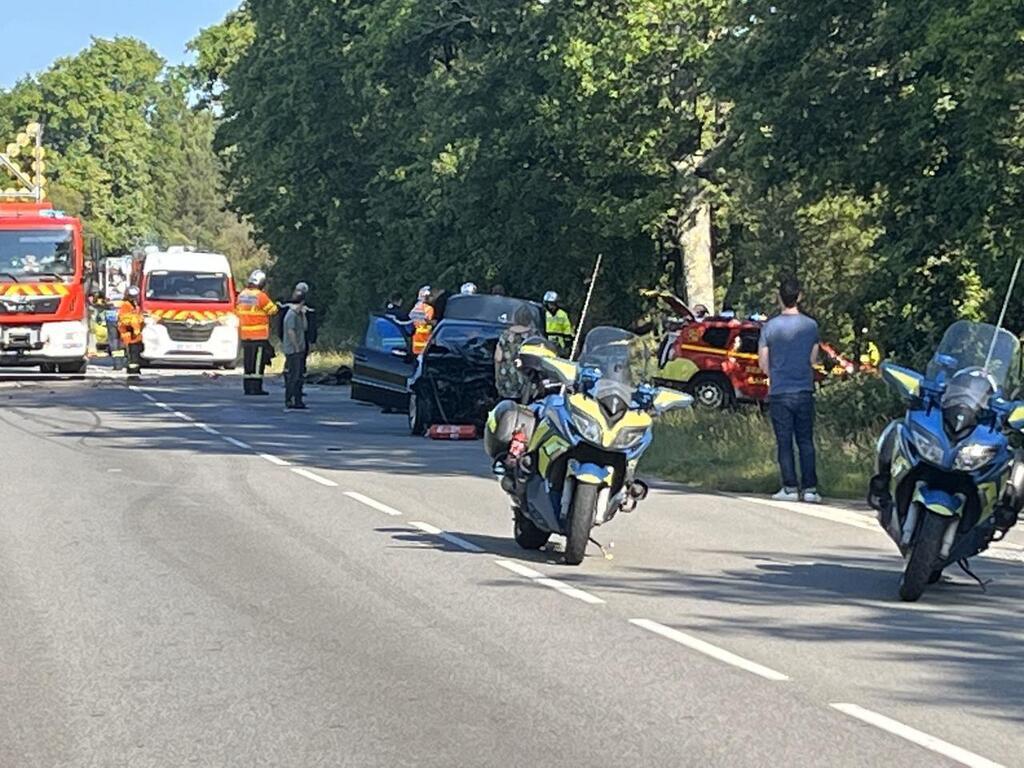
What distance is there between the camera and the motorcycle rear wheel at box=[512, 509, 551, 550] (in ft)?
43.6

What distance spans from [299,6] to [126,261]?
21.0 m

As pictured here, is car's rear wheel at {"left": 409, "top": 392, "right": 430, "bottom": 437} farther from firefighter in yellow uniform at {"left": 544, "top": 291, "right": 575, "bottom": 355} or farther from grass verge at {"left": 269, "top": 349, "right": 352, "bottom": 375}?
grass verge at {"left": 269, "top": 349, "right": 352, "bottom": 375}

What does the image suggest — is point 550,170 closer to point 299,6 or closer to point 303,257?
point 299,6

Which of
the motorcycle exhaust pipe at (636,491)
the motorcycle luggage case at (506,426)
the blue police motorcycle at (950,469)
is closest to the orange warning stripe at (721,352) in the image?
the motorcycle luggage case at (506,426)

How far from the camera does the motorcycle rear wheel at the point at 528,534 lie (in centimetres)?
1330

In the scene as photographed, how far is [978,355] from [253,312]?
20.9 m

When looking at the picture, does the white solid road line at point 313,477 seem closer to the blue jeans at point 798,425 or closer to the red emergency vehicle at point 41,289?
the blue jeans at point 798,425

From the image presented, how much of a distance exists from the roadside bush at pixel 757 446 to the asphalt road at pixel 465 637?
1301 mm

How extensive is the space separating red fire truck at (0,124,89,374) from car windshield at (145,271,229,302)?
3971mm

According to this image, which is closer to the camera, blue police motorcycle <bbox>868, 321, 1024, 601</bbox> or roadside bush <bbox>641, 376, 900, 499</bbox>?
blue police motorcycle <bbox>868, 321, 1024, 601</bbox>

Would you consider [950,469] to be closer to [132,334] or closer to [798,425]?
[798,425]

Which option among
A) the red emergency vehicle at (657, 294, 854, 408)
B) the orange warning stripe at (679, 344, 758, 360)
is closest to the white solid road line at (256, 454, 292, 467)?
the red emergency vehicle at (657, 294, 854, 408)

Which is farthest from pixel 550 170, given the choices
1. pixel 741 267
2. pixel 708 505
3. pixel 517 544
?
pixel 517 544

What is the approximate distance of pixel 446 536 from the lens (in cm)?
1416
